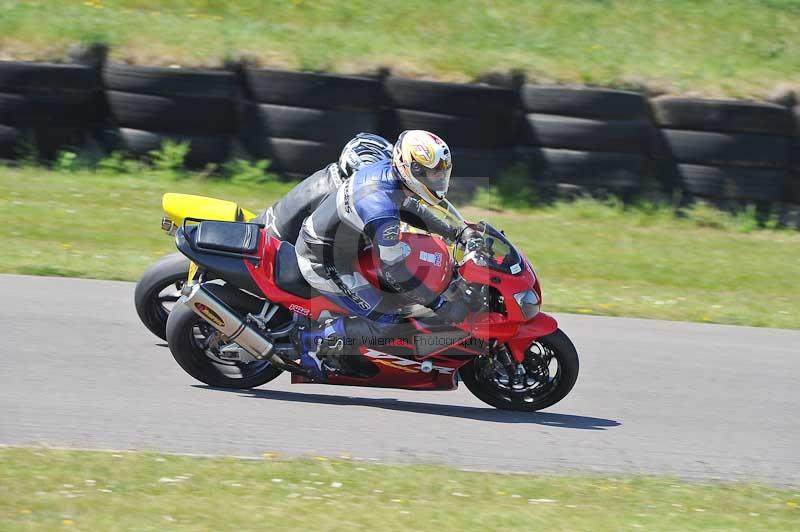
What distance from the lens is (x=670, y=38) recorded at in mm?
16156

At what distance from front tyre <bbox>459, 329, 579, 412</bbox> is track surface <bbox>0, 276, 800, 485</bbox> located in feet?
0.34

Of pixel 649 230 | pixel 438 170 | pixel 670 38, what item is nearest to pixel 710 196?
pixel 649 230

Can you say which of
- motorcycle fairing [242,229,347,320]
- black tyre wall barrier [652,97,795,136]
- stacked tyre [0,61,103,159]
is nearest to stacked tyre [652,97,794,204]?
black tyre wall barrier [652,97,795,136]

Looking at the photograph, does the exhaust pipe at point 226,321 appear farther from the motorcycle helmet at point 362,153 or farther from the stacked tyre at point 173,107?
the stacked tyre at point 173,107

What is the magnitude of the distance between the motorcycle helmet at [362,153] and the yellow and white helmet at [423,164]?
105cm

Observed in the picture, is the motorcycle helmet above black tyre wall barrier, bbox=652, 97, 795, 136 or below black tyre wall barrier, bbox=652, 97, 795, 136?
below

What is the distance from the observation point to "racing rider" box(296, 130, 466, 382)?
5.94 m

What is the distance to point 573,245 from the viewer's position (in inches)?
456

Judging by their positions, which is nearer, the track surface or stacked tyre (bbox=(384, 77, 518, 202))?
the track surface

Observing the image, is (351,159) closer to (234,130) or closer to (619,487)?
(619,487)

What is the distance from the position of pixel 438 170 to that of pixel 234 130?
6799mm

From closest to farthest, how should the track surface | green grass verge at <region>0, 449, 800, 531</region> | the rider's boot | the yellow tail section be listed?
green grass verge at <region>0, 449, 800, 531</region> < the track surface < the rider's boot < the yellow tail section

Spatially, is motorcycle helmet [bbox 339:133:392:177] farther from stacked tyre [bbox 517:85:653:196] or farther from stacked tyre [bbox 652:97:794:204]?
stacked tyre [bbox 652:97:794:204]

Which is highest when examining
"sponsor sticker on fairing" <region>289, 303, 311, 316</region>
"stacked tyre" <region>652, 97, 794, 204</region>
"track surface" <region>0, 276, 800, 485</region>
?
"stacked tyre" <region>652, 97, 794, 204</region>
